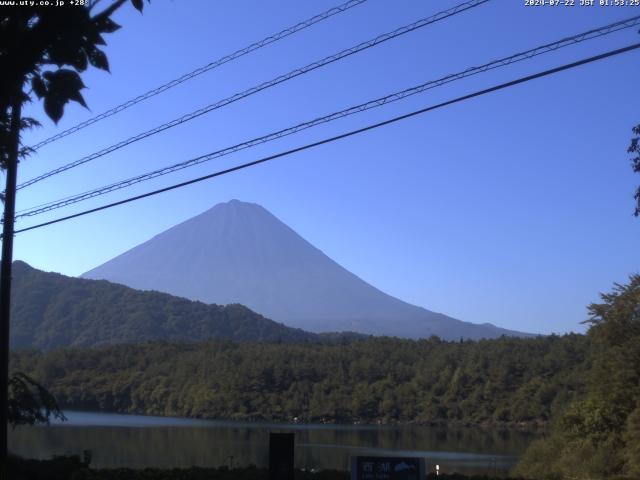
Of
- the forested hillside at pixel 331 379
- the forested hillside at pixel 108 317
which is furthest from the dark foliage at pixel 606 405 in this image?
the forested hillside at pixel 108 317

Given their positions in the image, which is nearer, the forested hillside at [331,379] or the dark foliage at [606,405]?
the dark foliage at [606,405]

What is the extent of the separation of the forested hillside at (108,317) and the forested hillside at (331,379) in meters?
58.1

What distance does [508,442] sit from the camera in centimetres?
5434

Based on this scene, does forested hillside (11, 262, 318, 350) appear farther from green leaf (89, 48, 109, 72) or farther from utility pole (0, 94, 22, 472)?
green leaf (89, 48, 109, 72)

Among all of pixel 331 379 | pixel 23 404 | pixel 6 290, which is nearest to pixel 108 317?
pixel 331 379

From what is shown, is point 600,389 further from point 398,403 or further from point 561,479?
point 398,403

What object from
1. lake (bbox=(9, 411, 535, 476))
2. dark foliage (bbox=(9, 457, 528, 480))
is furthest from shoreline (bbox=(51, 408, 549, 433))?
dark foliage (bbox=(9, 457, 528, 480))

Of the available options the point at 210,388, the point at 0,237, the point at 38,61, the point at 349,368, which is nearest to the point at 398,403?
the point at 349,368

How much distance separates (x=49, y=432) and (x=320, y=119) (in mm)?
41604

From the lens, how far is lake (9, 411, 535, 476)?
1321 inches

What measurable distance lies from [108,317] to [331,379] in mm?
84504

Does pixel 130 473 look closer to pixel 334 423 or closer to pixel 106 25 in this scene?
pixel 106 25

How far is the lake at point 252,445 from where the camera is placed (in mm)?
33562

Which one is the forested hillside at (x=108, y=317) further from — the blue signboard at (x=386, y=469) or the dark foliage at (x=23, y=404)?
the blue signboard at (x=386, y=469)
